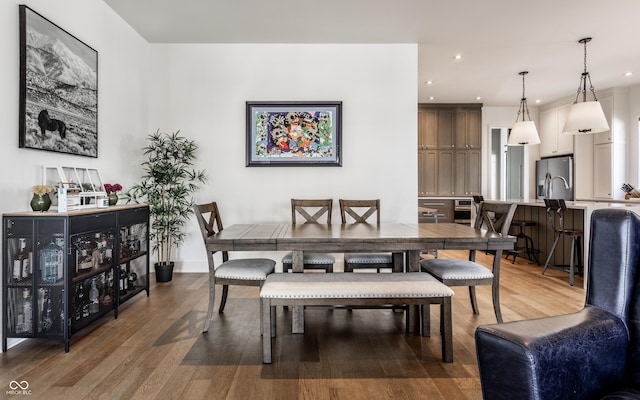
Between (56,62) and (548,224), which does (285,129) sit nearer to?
(56,62)

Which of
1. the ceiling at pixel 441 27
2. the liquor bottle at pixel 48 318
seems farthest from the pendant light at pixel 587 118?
the liquor bottle at pixel 48 318

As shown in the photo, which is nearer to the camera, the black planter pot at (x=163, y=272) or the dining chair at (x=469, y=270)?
the dining chair at (x=469, y=270)

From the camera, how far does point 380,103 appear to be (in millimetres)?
4621

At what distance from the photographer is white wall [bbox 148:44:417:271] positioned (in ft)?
15.0

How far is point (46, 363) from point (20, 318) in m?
0.37

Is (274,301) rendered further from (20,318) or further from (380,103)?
(380,103)

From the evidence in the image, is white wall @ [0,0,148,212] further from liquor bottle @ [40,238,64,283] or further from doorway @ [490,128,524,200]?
doorway @ [490,128,524,200]

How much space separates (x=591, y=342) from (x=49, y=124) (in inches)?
133

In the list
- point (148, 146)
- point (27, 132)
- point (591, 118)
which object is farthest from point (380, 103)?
point (27, 132)

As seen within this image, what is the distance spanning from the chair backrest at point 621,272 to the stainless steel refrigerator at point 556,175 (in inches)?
255

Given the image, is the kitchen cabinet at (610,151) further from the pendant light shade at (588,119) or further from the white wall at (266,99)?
the white wall at (266,99)

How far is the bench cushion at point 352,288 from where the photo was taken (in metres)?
2.09

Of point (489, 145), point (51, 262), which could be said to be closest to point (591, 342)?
point (51, 262)

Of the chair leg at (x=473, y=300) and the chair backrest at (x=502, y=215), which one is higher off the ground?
the chair backrest at (x=502, y=215)
